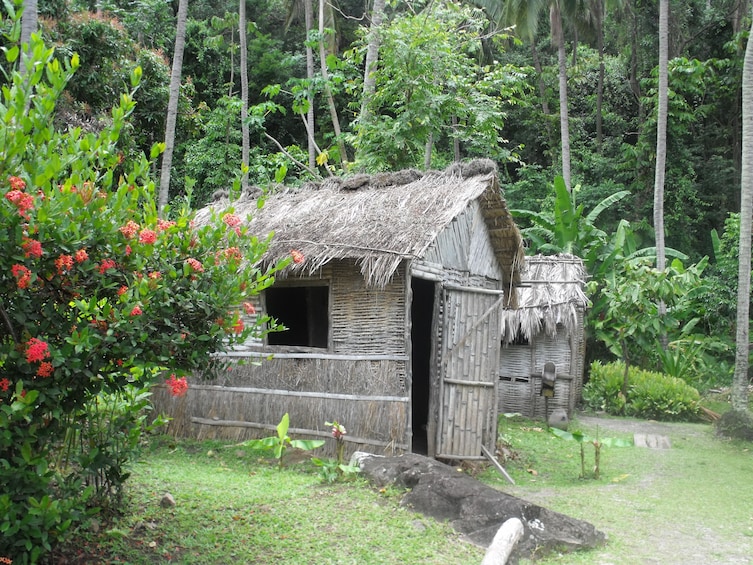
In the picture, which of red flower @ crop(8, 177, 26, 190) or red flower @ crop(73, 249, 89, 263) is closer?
red flower @ crop(8, 177, 26, 190)

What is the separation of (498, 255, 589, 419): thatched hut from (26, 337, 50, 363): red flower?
10.1m

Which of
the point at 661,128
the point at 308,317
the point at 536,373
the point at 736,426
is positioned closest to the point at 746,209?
the point at 736,426

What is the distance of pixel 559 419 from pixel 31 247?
10777 mm

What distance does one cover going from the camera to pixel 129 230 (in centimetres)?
373

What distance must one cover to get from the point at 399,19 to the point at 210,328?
34.2ft

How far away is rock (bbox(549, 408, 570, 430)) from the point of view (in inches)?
486

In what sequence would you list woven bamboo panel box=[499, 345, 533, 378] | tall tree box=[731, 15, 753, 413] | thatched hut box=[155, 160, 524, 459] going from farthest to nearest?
woven bamboo panel box=[499, 345, 533, 378] → tall tree box=[731, 15, 753, 413] → thatched hut box=[155, 160, 524, 459]

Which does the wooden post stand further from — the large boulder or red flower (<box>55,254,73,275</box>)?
red flower (<box>55,254,73,275</box>)

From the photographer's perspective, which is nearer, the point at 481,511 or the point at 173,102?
the point at 481,511

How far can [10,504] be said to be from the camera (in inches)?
131

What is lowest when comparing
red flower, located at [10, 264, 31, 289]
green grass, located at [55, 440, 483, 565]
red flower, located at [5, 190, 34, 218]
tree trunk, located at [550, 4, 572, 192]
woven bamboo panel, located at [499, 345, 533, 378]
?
green grass, located at [55, 440, 483, 565]

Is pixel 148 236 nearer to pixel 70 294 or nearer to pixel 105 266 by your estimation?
pixel 105 266

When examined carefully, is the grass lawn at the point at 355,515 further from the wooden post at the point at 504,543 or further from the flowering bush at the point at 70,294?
the flowering bush at the point at 70,294

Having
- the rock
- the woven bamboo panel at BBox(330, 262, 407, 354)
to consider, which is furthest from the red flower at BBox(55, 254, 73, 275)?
the rock
